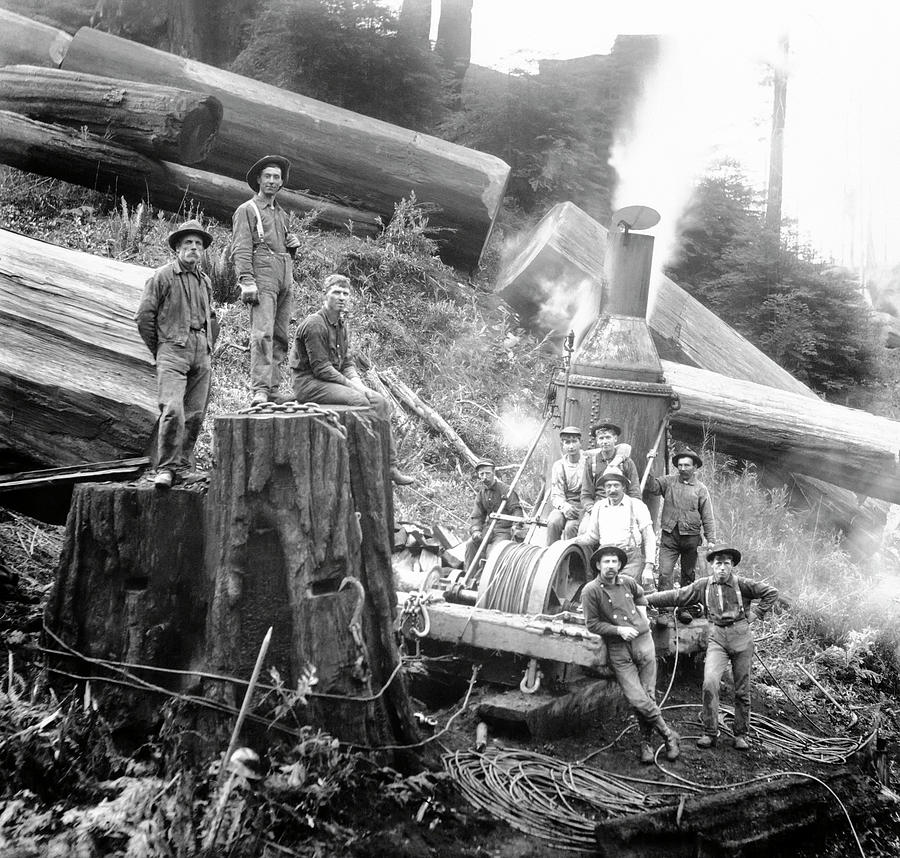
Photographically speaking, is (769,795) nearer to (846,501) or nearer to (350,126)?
(846,501)

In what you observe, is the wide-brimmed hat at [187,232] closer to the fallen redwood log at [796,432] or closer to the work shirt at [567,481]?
the work shirt at [567,481]

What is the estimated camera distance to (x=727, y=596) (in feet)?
21.4

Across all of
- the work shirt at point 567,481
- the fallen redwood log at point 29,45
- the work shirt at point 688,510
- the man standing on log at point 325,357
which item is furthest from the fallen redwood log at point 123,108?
the work shirt at point 688,510

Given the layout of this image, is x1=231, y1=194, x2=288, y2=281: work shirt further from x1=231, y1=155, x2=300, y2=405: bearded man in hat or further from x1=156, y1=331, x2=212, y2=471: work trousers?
x1=156, y1=331, x2=212, y2=471: work trousers

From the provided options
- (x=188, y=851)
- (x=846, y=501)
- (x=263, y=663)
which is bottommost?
(x=846, y=501)

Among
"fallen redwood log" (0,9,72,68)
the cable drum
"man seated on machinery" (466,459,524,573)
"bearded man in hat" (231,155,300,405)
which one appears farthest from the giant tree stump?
"fallen redwood log" (0,9,72,68)

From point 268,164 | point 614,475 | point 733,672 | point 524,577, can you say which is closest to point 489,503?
point 614,475

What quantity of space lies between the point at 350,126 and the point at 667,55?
24.1 feet

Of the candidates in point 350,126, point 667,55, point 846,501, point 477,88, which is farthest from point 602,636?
point 667,55

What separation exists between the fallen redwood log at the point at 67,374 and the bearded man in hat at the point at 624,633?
3.44m

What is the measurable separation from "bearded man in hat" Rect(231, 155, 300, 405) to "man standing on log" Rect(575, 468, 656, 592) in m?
2.97

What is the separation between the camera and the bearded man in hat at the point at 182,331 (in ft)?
16.7

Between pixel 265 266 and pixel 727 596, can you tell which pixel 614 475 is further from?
pixel 265 266

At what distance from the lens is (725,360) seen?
1285 cm
